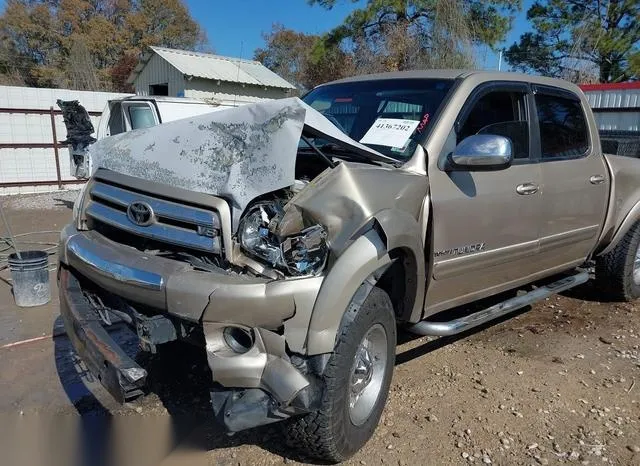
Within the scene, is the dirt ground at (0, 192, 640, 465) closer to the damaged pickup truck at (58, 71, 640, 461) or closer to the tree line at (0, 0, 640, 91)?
the damaged pickup truck at (58, 71, 640, 461)

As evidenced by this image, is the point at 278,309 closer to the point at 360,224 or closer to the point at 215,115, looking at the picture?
the point at 360,224

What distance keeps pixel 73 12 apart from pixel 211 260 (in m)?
47.0

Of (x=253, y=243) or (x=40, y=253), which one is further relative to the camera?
(x=40, y=253)

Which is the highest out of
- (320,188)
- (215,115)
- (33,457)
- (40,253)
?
(215,115)

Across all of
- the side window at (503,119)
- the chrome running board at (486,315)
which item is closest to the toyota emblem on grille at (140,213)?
the chrome running board at (486,315)

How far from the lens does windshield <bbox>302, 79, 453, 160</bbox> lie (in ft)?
11.2

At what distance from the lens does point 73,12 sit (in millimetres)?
42625

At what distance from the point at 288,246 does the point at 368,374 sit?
92 centimetres

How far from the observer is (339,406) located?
2.64 m

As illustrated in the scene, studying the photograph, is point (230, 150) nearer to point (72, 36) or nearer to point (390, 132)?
point (390, 132)

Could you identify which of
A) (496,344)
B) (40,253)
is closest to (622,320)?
(496,344)

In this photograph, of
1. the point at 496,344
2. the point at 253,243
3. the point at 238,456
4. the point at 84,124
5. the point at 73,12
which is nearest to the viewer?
the point at 253,243

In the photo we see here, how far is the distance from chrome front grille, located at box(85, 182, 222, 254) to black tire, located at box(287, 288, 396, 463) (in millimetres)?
725

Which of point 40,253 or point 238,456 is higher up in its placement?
point 40,253
